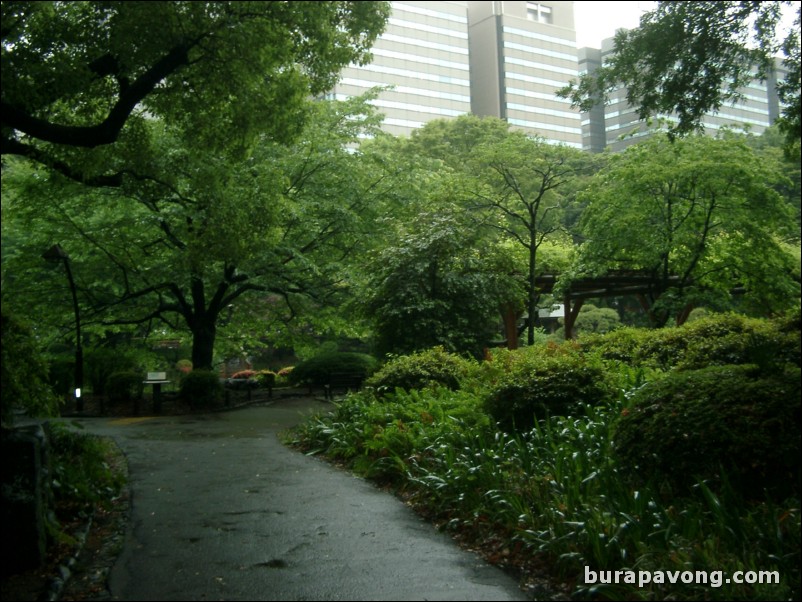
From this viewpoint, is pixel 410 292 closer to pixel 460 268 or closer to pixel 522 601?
pixel 460 268

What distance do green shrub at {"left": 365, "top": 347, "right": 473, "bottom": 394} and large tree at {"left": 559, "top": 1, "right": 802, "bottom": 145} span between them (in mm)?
5887

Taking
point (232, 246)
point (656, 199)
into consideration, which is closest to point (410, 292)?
point (232, 246)

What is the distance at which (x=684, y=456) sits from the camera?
233 inches

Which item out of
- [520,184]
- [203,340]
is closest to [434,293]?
[520,184]

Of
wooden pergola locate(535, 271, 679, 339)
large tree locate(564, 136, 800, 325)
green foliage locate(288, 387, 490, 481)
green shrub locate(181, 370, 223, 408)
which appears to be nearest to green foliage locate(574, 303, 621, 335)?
wooden pergola locate(535, 271, 679, 339)

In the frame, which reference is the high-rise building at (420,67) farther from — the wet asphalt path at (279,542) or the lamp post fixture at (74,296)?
the wet asphalt path at (279,542)

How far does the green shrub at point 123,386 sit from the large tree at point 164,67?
38.3 feet

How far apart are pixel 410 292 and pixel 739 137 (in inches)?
409

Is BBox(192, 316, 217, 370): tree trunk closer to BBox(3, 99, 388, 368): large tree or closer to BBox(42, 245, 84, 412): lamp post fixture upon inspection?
BBox(3, 99, 388, 368): large tree

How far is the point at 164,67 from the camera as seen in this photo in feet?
26.8

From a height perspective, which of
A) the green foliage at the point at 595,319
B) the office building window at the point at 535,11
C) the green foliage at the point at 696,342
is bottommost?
the green foliage at the point at 696,342

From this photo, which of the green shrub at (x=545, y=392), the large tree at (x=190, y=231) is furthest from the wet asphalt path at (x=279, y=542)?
the large tree at (x=190, y=231)

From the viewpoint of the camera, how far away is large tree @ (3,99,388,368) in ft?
57.0

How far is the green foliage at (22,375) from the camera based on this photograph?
5.92 meters
